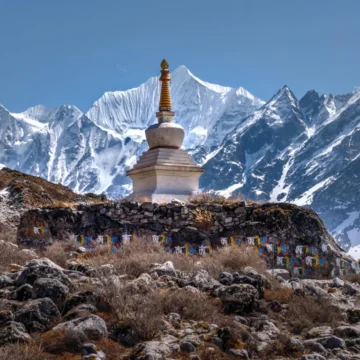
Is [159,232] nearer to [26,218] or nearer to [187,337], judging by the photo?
[26,218]

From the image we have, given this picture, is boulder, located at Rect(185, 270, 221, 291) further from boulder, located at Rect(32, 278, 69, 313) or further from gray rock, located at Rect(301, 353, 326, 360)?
gray rock, located at Rect(301, 353, 326, 360)

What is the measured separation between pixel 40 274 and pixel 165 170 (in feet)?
35.8

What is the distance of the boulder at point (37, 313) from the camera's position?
684 centimetres

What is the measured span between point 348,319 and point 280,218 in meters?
6.31

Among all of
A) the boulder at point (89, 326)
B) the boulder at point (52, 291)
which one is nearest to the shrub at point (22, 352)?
the boulder at point (89, 326)

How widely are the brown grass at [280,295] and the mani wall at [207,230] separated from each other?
4.81 meters

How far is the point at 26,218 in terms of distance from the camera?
1588 cm

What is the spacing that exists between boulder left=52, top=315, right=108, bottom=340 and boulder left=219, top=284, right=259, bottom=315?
5.43 ft

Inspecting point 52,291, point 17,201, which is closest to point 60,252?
point 52,291

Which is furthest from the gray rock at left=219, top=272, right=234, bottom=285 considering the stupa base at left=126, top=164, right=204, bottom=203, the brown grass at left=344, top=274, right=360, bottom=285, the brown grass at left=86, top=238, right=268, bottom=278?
the stupa base at left=126, top=164, right=204, bottom=203

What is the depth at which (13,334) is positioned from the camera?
6363mm

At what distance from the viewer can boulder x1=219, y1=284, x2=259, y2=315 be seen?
7.80 m

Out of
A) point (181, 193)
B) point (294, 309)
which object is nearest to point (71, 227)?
point (181, 193)

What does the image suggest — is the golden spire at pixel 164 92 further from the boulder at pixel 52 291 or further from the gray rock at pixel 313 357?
the gray rock at pixel 313 357
